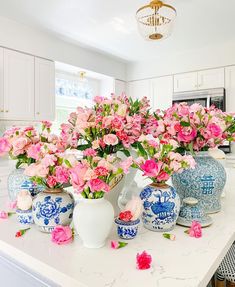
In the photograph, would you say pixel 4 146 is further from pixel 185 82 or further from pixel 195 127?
pixel 185 82

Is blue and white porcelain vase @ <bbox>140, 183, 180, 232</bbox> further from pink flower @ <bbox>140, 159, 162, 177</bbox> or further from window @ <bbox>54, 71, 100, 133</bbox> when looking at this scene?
window @ <bbox>54, 71, 100, 133</bbox>

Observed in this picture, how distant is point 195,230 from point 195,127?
1.30ft

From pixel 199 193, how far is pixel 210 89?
324 cm

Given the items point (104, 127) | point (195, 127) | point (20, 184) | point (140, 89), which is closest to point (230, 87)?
point (140, 89)

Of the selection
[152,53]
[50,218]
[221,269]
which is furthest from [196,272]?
[152,53]

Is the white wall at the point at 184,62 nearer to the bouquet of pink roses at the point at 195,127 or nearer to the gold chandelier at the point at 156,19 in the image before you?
the gold chandelier at the point at 156,19

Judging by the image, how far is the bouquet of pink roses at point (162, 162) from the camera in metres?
0.80

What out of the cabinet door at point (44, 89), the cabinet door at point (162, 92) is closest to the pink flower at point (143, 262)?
the cabinet door at point (44, 89)

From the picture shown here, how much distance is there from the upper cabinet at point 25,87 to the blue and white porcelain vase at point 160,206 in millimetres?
2733

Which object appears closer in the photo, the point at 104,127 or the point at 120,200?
the point at 104,127

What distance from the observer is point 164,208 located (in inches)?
32.0

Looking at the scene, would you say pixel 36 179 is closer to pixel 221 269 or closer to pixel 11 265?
pixel 11 265

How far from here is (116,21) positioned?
301cm

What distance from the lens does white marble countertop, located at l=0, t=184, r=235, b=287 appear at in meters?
0.57
